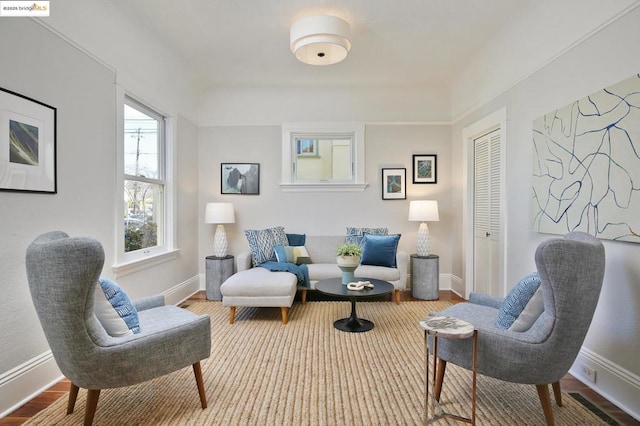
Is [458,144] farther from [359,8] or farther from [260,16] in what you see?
[260,16]

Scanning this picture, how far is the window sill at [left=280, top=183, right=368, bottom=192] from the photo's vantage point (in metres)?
4.73

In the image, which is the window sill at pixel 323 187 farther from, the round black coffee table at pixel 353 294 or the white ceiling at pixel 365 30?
the round black coffee table at pixel 353 294

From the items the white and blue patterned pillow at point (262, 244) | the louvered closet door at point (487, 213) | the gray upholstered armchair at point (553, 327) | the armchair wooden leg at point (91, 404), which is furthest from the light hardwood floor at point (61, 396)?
the white and blue patterned pillow at point (262, 244)

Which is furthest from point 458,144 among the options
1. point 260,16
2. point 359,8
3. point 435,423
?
point 435,423

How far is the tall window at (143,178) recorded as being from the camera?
3197 millimetres

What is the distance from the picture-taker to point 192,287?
450cm

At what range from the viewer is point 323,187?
4750 mm

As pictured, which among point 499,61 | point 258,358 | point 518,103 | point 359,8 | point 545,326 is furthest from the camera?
point 499,61

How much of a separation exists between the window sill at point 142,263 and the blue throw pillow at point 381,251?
7.63 feet

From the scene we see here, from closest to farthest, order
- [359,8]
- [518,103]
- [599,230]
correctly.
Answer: [599,230], [359,8], [518,103]

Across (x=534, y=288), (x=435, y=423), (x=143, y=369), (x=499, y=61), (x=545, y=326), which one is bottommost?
(x=435, y=423)

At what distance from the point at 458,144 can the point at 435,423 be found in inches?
145

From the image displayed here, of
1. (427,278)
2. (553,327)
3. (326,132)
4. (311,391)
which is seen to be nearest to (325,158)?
(326,132)

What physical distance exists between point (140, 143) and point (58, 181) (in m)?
1.32
